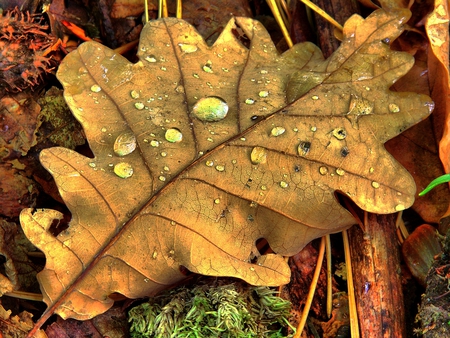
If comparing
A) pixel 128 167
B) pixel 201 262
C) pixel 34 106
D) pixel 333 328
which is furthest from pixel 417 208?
pixel 34 106

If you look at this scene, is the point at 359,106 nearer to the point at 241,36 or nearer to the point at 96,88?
the point at 241,36

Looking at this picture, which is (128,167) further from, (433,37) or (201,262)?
(433,37)

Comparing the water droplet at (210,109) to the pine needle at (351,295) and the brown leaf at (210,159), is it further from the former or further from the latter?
the pine needle at (351,295)

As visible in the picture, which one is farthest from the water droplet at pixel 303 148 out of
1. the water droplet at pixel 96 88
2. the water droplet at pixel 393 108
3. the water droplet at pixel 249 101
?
the water droplet at pixel 96 88

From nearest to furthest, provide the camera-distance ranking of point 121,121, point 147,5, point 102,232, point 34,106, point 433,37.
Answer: point 102,232 < point 121,121 < point 433,37 < point 34,106 < point 147,5

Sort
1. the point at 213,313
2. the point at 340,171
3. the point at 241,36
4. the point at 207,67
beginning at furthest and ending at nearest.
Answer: the point at 241,36 → the point at 207,67 → the point at 340,171 → the point at 213,313

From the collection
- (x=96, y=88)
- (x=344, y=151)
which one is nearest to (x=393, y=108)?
(x=344, y=151)
